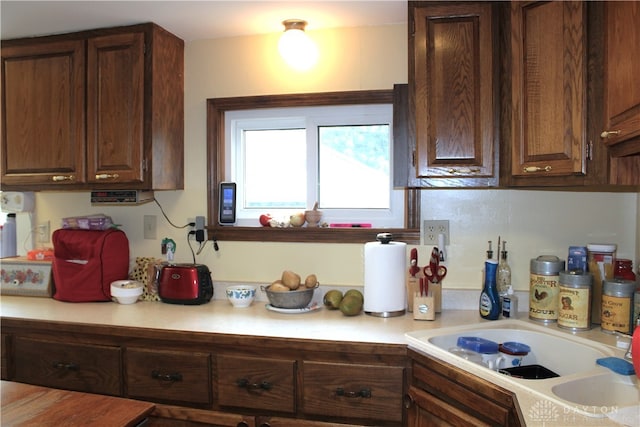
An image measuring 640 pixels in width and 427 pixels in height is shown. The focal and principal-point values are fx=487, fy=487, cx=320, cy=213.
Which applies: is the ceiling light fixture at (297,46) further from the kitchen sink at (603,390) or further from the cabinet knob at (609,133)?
the kitchen sink at (603,390)

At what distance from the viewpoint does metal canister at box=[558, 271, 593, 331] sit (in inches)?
68.4

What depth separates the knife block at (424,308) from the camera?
1923 mm

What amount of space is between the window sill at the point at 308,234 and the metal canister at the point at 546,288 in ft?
1.71

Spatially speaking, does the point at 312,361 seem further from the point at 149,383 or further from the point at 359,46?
the point at 359,46

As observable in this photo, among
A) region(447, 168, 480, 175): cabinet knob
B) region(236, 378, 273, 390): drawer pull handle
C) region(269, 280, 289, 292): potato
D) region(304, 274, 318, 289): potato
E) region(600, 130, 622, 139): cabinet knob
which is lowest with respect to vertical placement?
region(236, 378, 273, 390): drawer pull handle

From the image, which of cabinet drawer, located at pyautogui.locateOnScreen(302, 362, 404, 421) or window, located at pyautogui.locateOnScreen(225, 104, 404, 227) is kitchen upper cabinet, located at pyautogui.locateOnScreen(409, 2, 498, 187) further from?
cabinet drawer, located at pyautogui.locateOnScreen(302, 362, 404, 421)

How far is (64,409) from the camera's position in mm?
1193

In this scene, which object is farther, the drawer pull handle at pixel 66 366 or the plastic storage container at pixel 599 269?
the drawer pull handle at pixel 66 366

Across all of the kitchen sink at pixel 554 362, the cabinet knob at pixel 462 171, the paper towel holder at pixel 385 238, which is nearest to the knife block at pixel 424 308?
the kitchen sink at pixel 554 362

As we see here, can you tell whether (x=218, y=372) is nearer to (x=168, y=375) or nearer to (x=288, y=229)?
(x=168, y=375)

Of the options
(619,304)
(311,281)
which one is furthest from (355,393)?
(619,304)

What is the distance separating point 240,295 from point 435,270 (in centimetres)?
86

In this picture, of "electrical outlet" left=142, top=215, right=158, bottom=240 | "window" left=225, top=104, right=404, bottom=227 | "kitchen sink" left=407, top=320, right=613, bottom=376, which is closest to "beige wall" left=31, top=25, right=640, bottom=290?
"electrical outlet" left=142, top=215, right=158, bottom=240

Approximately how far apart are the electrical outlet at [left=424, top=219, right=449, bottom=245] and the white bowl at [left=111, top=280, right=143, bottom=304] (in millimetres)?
1363
